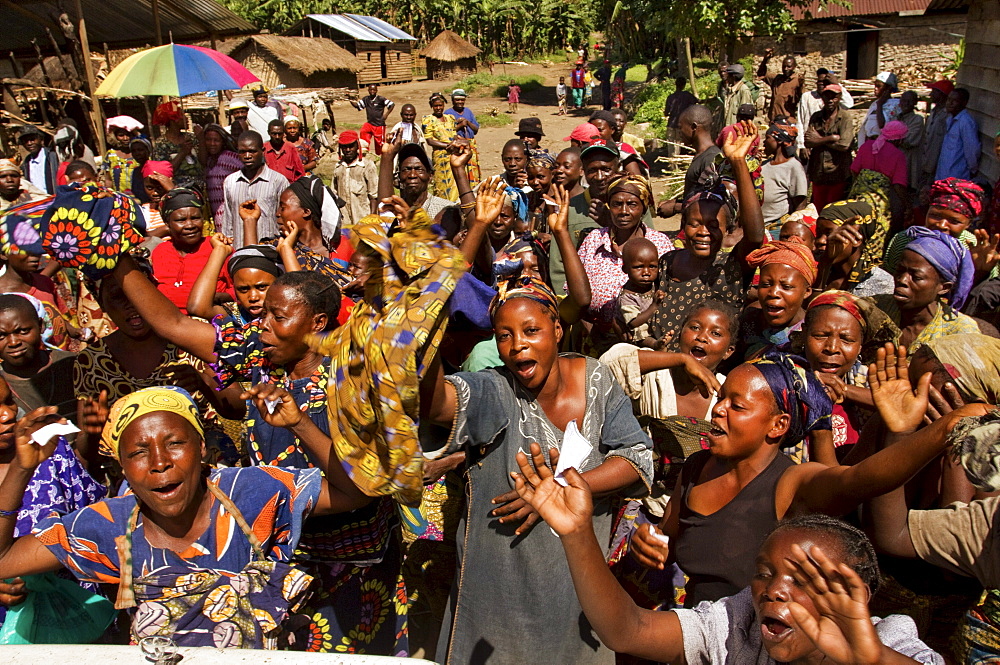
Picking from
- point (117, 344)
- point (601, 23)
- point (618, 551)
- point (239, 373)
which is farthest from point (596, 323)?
point (601, 23)

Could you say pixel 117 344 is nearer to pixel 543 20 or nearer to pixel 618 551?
pixel 618 551

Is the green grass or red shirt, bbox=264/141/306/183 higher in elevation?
red shirt, bbox=264/141/306/183

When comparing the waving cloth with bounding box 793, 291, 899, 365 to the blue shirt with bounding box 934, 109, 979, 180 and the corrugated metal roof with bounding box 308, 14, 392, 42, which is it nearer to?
the blue shirt with bounding box 934, 109, 979, 180

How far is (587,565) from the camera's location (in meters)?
1.89

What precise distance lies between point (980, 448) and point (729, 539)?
0.82m

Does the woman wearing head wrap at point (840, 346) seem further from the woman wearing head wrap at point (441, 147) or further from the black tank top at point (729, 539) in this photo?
the woman wearing head wrap at point (441, 147)

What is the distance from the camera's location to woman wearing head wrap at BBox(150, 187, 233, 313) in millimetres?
4812

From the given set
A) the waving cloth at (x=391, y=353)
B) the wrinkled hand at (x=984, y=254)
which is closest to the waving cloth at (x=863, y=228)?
the wrinkled hand at (x=984, y=254)

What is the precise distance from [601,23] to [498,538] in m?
39.9

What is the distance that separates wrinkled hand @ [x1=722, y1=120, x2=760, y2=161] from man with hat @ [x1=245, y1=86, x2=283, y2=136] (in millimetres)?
9174

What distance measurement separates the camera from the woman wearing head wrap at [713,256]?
3971 mm

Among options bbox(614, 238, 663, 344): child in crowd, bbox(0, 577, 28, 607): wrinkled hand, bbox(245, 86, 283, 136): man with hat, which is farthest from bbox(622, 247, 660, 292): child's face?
bbox(245, 86, 283, 136): man with hat

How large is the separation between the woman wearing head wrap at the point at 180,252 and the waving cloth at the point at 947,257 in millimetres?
4085

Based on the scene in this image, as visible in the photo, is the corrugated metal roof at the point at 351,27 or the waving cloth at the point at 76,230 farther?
the corrugated metal roof at the point at 351,27
